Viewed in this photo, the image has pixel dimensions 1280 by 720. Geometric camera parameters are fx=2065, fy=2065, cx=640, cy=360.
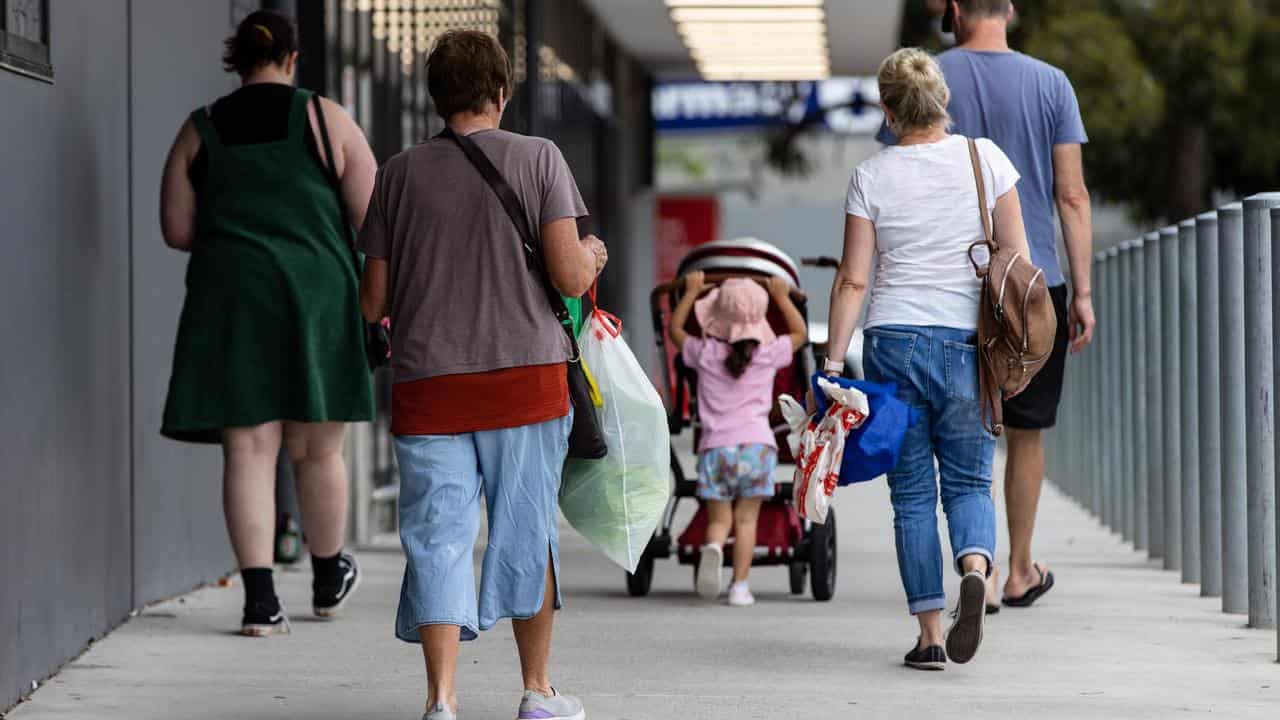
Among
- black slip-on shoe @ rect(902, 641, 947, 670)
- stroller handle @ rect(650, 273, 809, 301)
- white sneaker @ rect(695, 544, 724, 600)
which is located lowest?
black slip-on shoe @ rect(902, 641, 947, 670)

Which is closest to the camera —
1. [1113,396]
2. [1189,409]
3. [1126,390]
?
[1189,409]

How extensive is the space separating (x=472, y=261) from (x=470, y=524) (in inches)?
24.4

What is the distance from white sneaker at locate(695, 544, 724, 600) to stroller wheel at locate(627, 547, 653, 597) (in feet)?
1.48

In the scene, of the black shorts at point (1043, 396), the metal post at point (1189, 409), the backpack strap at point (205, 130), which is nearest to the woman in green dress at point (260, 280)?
the backpack strap at point (205, 130)

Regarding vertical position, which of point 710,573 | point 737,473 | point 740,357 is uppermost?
point 740,357

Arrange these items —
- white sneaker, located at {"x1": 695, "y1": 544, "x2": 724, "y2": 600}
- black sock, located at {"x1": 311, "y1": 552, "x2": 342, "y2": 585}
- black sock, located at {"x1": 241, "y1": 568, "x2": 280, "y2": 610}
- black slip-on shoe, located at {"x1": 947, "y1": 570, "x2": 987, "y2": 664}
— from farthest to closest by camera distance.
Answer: white sneaker, located at {"x1": 695, "y1": 544, "x2": 724, "y2": 600}, black sock, located at {"x1": 311, "y1": 552, "x2": 342, "y2": 585}, black sock, located at {"x1": 241, "y1": 568, "x2": 280, "y2": 610}, black slip-on shoe, located at {"x1": 947, "y1": 570, "x2": 987, "y2": 664}

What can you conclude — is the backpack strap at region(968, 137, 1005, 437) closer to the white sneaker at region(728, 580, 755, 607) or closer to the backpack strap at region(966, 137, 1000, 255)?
the backpack strap at region(966, 137, 1000, 255)

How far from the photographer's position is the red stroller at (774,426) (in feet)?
24.2

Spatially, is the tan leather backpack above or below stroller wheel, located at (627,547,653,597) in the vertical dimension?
above

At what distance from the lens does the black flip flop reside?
712 centimetres

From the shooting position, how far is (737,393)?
733cm

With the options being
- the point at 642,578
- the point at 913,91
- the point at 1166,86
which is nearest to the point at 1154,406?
the point at 642,578

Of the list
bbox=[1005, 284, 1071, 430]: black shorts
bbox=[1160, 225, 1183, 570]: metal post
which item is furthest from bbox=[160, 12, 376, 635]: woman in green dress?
bbox=[1160, 225, 1183, 570]: metal post

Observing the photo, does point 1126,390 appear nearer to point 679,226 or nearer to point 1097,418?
point 1097,418
